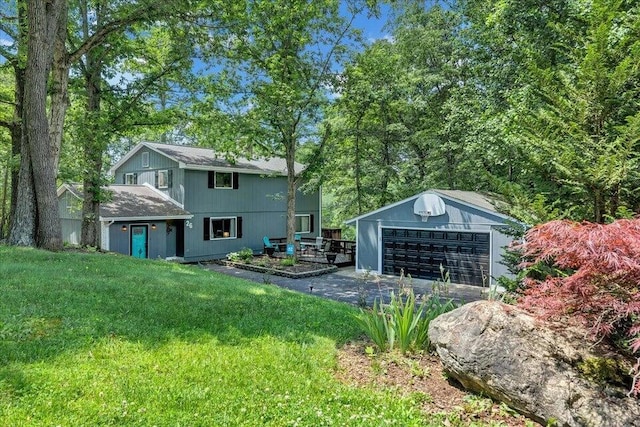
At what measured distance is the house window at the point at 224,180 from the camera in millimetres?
21153

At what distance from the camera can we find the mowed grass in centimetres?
317

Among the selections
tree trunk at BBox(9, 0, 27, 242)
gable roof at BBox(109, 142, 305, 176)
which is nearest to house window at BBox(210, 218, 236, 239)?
gable roof at BBox(109, 142, 305, 176)

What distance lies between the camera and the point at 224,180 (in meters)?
21.4

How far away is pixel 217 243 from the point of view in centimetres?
2105

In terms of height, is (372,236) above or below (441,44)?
below

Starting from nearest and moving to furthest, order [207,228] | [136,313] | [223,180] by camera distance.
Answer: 1. [136,313]
2. [207,228]
3. [223,180]

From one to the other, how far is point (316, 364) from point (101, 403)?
6.71ft

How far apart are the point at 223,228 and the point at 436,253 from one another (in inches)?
462

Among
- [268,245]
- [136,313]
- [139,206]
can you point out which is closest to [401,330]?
[136,313]

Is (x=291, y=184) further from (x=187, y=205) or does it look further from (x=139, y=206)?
(x=139, y=206)

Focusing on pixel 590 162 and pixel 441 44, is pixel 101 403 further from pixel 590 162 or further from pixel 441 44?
pixel 441 44

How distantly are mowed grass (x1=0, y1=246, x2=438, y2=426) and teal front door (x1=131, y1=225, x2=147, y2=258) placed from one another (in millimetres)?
12088

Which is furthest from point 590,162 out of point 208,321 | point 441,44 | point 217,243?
point 217,243

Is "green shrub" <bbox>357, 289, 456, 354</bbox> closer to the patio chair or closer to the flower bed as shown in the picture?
the flower bed
